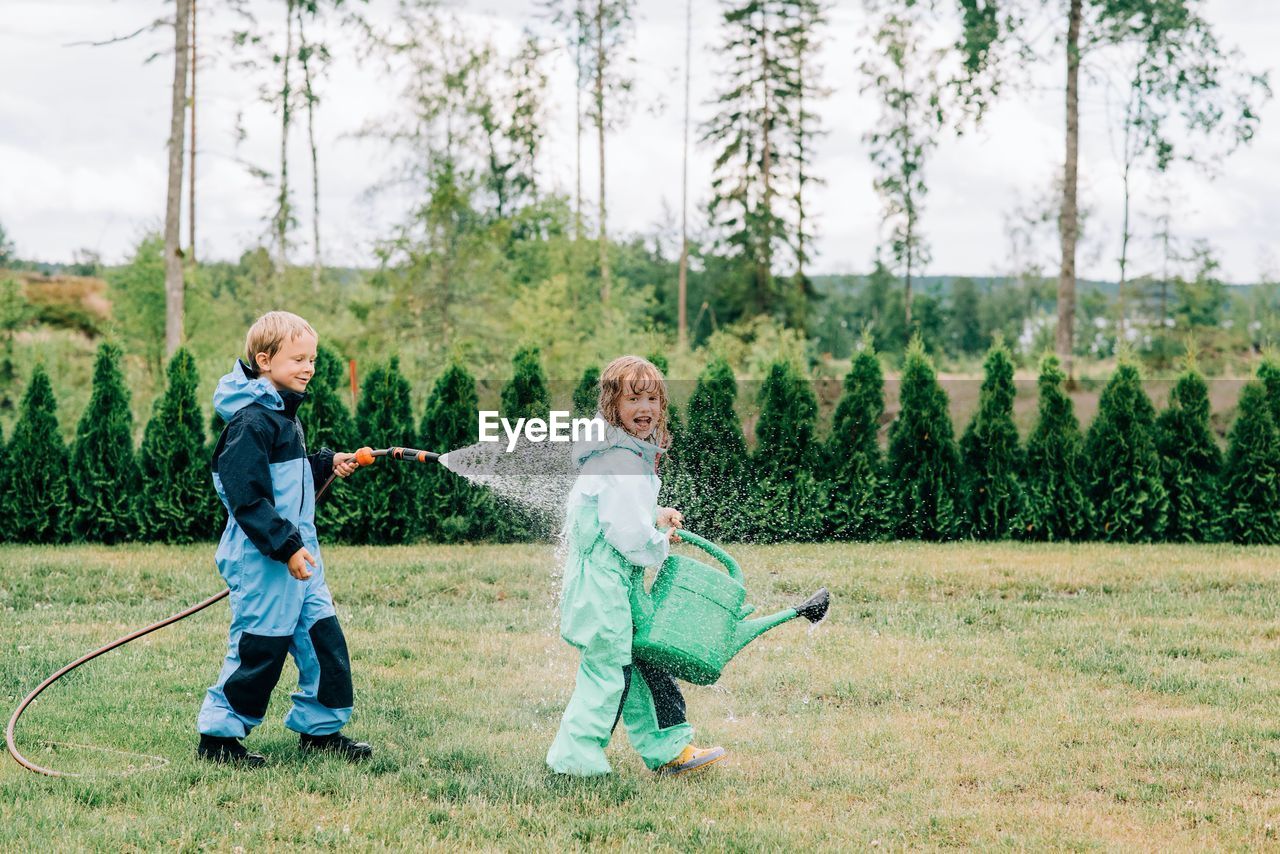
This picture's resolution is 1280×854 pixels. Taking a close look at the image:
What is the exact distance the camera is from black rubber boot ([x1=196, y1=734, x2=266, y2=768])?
407 cm

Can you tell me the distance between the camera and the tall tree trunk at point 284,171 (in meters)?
23.4

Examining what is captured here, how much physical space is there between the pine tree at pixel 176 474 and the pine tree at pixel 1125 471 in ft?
23.8

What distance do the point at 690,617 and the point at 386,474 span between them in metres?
6.13

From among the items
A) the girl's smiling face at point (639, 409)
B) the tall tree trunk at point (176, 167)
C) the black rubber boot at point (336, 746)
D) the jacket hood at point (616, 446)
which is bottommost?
the black rubber boot at point (336, 746)

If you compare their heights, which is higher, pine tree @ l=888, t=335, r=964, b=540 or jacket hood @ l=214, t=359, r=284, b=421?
jacket hood @ l=214, t=359, r=284, b=421

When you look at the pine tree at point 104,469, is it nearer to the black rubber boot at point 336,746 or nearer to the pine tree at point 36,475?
the pine tree at point 36,475

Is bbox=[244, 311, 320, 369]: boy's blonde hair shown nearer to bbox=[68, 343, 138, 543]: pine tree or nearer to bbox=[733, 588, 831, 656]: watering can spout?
bbox=[733, 588, 831, 656]: watering can spout

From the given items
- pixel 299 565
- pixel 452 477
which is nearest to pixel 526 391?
pixel 452 477

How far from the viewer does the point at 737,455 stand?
1023 cm

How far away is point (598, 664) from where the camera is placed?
12.8 feet

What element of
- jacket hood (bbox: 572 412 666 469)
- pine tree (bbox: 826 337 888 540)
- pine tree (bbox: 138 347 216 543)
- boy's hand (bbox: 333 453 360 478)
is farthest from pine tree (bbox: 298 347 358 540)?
jacket hood (bbox: 572 412 666 469)

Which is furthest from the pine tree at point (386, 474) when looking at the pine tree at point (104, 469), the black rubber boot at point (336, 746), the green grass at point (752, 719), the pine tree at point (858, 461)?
the black rubber boot at point (336, 746)

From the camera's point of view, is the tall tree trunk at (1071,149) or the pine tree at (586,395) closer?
the pine tree at (586,395)

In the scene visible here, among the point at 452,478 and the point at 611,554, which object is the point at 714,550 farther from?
the point at 452,478
